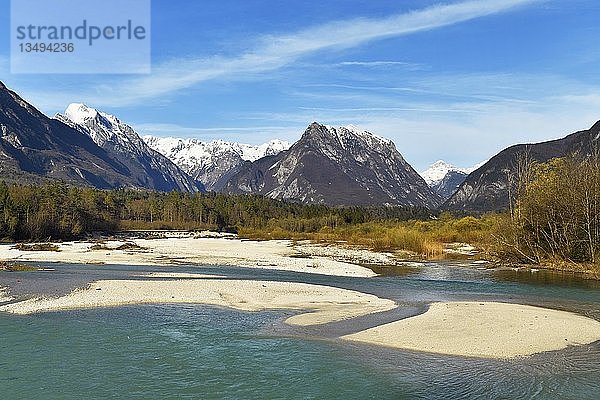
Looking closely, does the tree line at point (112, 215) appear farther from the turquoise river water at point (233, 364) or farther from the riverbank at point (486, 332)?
the riverbank at point (486, 332)

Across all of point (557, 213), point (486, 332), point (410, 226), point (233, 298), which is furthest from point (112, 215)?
point (486, 332)

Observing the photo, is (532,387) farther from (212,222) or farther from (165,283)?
(212,222)

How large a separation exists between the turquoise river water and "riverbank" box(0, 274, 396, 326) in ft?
5.74

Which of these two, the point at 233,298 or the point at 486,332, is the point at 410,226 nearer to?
the point at 233,298

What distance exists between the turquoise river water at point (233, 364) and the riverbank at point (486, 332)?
39.3 inches

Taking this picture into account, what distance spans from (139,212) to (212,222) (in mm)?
26091

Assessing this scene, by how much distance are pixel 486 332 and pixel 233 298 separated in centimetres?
1609

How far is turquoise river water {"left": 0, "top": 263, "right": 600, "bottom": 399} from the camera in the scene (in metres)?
16.7

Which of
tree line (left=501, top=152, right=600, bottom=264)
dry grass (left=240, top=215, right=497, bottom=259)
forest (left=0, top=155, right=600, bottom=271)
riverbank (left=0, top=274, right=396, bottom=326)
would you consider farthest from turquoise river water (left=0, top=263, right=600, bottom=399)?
dry grass (left=240, top=215, right=497, bottom=259)

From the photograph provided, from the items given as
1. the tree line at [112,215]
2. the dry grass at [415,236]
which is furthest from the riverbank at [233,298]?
the tree line at [112,215]

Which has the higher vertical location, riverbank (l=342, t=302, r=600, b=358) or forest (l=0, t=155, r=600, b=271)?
forest (l=0, t=155, r=600, b=271)

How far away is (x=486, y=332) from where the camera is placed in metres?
24.6

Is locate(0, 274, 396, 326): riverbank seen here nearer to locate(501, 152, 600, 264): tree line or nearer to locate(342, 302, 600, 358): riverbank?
locate(342, 302, 600, 358): riverbank

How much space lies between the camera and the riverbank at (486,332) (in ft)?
72.2
